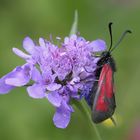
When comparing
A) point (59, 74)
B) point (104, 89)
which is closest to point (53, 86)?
point (59, 74)

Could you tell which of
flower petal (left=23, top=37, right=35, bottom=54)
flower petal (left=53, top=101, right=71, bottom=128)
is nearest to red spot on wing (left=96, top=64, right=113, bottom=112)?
flower petal (left=53, top=101, right=71, bottom=128)

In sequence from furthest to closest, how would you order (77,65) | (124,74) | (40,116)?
(124,74), (40,116), (77,65)

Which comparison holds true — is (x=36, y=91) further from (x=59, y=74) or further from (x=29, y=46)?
(x=29, y=46)

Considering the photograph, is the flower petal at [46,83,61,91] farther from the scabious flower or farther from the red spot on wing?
the red spot on wing

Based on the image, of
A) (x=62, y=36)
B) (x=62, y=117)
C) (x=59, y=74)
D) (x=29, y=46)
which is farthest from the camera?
(x=62, y=36)

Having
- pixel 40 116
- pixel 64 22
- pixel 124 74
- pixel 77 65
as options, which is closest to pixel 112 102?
pixel 77 65

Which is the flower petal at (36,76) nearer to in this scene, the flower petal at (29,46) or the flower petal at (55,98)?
the flower petal at (55,98)

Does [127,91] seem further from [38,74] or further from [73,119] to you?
[38,74]

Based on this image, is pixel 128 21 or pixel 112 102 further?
pixel 128 21
